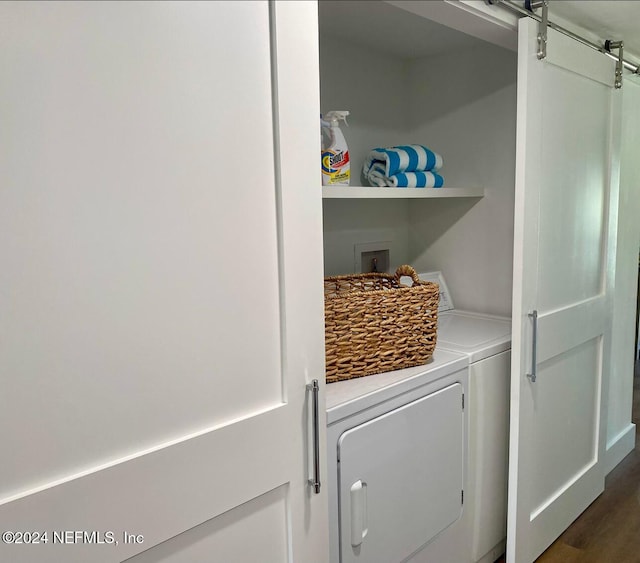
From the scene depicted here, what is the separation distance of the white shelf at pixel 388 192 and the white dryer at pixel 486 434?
1.76 ft

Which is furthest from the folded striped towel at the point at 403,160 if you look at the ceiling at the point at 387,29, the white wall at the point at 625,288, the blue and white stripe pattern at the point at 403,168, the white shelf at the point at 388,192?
the white wall at the point at 625,288

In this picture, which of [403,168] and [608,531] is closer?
[403,168]

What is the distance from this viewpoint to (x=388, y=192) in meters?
1.74

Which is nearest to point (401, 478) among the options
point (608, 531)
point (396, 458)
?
point (396, 458)

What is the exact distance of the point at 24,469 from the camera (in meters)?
0.74

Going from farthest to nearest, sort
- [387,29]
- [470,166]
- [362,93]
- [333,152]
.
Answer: [470,166] → [362,93] → [387,29] → [333,152]

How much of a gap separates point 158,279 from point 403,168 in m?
1.29

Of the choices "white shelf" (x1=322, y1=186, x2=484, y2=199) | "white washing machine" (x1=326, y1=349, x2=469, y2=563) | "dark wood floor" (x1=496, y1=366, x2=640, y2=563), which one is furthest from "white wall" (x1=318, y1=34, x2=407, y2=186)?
"dark wood floor" (x1=496, y1=366, x2=640, y2=563)

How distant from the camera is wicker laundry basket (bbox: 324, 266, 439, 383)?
4.75 feet

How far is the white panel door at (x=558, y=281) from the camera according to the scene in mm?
1681

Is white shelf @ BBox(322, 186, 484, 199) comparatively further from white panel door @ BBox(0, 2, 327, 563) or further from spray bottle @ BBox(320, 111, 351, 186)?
white panel door @ BBox(0, 2, 327, 563)

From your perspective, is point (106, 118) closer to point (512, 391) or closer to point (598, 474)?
point (512, 391)

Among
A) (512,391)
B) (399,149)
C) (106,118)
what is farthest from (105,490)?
→ (399,149)

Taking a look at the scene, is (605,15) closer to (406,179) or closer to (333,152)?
(406,179)
